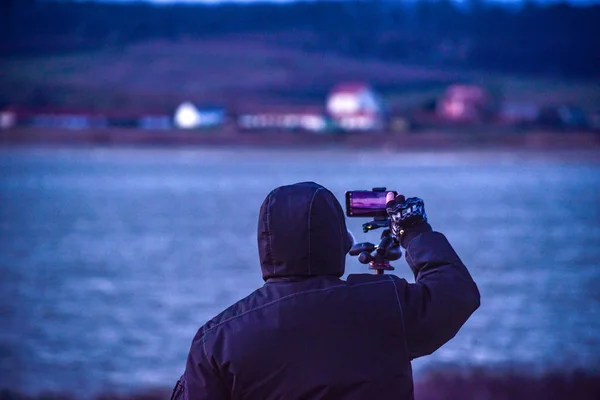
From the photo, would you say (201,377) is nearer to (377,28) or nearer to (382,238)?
(382,238)

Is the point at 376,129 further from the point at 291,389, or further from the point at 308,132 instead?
the point at 291,389

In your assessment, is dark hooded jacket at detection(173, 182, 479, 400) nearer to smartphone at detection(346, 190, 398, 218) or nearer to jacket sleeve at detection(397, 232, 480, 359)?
jacket sleeve at detection(397, 232, 480, 359)

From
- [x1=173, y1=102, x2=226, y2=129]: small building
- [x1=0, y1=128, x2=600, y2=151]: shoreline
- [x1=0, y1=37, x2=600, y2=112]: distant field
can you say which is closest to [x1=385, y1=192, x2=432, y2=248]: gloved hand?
[x1=0, y1=128, x2=600, y2=151]: shoreline

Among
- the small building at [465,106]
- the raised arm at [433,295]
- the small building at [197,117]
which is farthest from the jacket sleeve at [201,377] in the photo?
the small building at [197,117]

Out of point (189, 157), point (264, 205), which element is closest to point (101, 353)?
point (264, 205)

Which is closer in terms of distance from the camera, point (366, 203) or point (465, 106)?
point (366, 203)

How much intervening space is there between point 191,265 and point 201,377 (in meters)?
19.5

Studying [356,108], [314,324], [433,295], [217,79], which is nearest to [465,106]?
[356,108]

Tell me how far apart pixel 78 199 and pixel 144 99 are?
48.1m

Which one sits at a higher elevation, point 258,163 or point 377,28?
point 377,28

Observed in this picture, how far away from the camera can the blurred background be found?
12.2 meters

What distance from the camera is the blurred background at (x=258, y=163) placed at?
12.2 metres

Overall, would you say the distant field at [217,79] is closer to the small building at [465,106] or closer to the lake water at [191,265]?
the small building at [465,106]

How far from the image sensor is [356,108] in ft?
287
